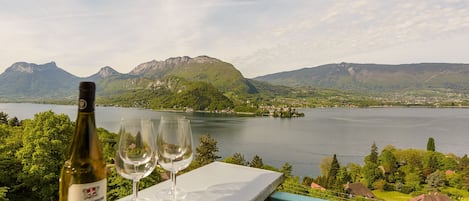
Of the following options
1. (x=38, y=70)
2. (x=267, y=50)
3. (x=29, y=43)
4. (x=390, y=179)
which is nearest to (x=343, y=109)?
(x=267, y=50)

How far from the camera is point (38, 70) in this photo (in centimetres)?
7144

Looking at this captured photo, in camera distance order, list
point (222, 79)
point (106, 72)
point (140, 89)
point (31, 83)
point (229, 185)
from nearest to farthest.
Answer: point (229, 185) → point (31, 83) → point (140, 89) → point (222, 79) → point (106, 72)

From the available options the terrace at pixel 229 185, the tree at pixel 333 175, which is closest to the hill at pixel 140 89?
the tree at pixel 333 175

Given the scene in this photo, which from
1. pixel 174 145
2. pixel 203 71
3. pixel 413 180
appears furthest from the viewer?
pixel 203 71

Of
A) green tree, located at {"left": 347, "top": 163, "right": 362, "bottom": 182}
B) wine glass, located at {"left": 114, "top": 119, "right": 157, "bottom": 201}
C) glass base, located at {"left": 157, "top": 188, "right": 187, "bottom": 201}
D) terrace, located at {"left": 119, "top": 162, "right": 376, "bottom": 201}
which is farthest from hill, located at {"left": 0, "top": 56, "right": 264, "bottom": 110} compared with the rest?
wine glass, located at {"left": 114, "top": 119, "right": 157, "bottom": 201}

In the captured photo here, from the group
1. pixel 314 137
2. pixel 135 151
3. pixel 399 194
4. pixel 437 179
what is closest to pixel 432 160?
pixel 437 179

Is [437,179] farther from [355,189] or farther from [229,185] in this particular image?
[229,185]

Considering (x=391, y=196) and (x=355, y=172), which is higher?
(x=355, y=172)

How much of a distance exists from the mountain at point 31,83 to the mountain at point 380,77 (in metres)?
90.7

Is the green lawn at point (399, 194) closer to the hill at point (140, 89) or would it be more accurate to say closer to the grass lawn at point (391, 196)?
the grass lawn at point (391, 196)

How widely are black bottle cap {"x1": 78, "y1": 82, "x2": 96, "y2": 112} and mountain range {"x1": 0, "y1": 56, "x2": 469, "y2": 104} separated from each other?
54.8 meters

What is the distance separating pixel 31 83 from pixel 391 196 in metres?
73.4

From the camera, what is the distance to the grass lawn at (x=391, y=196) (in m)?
24.7

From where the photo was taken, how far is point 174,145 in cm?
85
